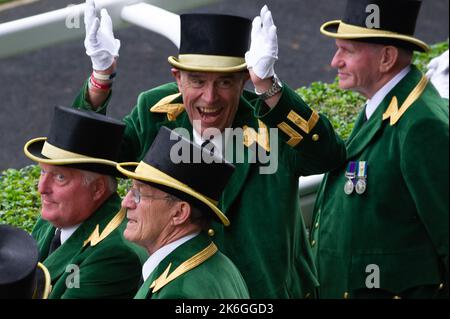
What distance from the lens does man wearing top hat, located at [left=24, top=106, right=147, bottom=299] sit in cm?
612

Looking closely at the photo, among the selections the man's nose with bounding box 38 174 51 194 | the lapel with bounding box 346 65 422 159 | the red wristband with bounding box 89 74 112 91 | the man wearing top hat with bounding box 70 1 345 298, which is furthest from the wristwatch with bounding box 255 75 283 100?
the man's nose with bounding box 38 174 51 194

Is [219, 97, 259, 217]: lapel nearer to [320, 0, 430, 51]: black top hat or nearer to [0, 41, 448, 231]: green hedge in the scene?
[320, 0, 430, 51]: black top hat

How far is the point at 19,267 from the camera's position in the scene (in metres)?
5.43

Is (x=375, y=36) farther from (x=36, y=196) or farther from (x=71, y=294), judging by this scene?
(x=36, y=196)

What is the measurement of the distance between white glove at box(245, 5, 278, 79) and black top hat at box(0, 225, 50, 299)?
1.23 m

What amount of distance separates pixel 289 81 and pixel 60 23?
399cm

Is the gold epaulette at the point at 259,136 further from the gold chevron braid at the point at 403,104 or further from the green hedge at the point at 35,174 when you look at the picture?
the green hedge at the point at 35,174

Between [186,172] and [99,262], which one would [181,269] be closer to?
[186,172]

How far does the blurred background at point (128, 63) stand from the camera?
1215 centimetres

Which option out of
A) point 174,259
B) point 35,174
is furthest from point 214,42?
point 35,174

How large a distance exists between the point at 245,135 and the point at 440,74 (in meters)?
2.32

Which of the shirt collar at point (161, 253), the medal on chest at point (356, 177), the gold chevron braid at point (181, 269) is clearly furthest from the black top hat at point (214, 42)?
the gold chevron braid at point (181, 269)

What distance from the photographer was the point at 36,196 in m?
8.66
